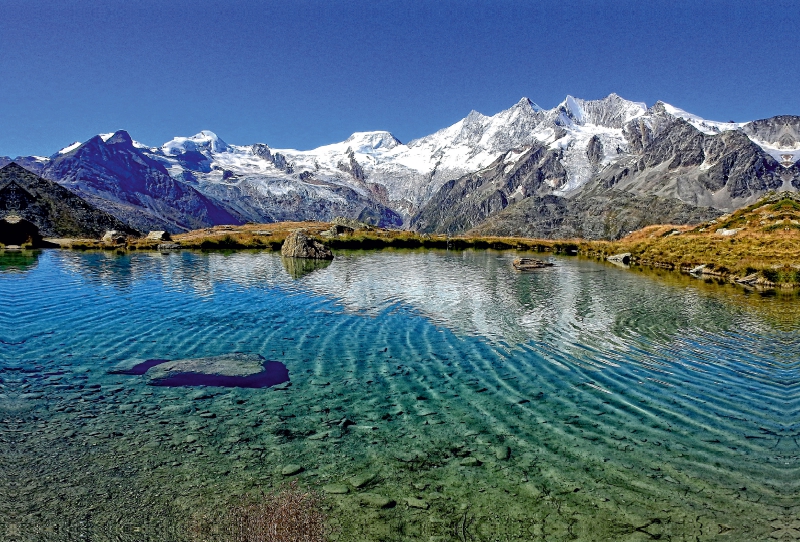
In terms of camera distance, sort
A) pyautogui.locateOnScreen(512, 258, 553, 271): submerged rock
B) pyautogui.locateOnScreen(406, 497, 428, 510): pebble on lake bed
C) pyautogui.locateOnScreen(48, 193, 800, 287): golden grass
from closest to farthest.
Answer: pyautogui.locateOnScreen(406, 497, 428, 510): pebble on lake bed
pyautogui.locateOnScreen(48, 193, 800, 287): golden grass
pyautogui.locateOnScreen(512, 258, 553, 271): submerged rock

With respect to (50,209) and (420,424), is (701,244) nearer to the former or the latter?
(420,424)

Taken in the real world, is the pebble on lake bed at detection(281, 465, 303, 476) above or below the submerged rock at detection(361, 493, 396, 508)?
above

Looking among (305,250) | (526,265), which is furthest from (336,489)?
(305,250)

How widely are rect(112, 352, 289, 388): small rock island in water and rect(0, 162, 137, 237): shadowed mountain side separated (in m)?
169

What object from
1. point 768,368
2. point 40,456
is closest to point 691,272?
point 768,368

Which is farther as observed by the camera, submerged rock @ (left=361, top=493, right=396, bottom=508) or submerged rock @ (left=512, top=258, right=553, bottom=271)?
submerged rock @ (left=512, top=258, right=553, bottom=271)

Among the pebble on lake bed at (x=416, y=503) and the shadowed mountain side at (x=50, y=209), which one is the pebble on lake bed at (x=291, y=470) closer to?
the pebble on lake bed at (x=416, y=503)

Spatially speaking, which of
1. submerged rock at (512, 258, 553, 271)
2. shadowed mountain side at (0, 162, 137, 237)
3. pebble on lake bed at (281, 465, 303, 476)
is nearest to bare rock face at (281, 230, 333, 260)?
submerged rock at (512, 258, 553, 271)

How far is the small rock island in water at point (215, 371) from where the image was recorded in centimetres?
1983

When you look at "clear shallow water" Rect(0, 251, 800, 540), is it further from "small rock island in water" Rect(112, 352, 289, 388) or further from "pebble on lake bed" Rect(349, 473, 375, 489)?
"small rock island in water" Rect(112, 352, 289, 388)

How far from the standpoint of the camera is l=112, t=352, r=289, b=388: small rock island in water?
19828mm

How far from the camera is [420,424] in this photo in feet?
53.5

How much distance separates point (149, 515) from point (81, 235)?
7602 inches

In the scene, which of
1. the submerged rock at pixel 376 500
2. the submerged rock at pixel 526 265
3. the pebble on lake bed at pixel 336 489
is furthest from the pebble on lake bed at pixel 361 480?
the submerged rock at pixel 526 265
